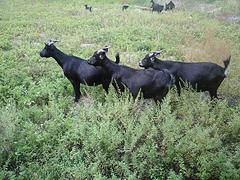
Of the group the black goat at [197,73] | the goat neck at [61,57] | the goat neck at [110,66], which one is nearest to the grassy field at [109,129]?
the black goat at [197,73]

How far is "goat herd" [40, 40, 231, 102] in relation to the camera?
10195mm

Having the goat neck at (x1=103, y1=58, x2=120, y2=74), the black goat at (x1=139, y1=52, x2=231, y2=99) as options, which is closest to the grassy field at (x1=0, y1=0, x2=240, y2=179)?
the black goat at (x1=139, y1=52, x2=231, y2=99)

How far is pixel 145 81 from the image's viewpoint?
33.4ft

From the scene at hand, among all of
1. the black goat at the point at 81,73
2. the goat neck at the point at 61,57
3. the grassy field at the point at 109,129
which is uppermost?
the goat neck at the point at 61,57

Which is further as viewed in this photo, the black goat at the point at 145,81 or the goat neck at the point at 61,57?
the goat neck at the point at 61,57

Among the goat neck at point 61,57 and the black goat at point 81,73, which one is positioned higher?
the goat neck at point 61,57

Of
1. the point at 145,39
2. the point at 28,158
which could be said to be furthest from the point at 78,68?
the point at 145,39

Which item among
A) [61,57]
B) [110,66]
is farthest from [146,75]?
[61,57]

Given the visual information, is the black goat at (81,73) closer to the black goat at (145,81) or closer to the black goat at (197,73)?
the black goat at (145,81)

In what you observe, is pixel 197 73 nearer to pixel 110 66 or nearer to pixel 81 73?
pixel 110 66

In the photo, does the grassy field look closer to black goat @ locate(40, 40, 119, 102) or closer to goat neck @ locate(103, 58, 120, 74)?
black goat @ locate(40, 40, 119, 102)

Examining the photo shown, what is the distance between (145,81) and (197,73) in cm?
159

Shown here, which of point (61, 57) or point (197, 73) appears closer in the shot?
point (197, 73)

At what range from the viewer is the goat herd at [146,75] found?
10195 mm
